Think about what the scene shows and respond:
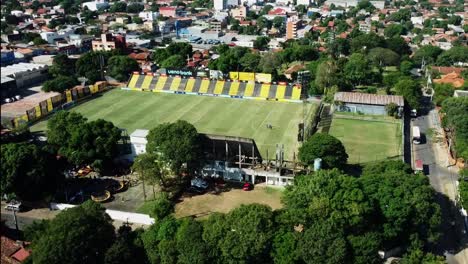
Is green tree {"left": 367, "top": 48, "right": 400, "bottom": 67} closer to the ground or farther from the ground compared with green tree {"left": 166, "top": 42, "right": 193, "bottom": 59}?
closer to the ground

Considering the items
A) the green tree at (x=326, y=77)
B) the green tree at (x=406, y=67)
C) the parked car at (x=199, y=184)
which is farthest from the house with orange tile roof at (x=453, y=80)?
the parked car at (x=199, y=184)

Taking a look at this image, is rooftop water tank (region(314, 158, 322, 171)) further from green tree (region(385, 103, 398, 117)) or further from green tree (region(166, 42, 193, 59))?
green tree (region(166, 42, 193, 59))

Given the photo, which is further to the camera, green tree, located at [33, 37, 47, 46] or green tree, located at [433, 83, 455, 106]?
green tree, located at [33, 37, 47, 46]

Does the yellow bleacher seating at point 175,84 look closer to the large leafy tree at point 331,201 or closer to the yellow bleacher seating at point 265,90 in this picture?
the yellow bleacher seating at point 265,90

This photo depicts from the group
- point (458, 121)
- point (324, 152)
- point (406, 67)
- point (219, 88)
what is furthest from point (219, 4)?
point (324, 152)

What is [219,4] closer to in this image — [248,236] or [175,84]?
[175,84]

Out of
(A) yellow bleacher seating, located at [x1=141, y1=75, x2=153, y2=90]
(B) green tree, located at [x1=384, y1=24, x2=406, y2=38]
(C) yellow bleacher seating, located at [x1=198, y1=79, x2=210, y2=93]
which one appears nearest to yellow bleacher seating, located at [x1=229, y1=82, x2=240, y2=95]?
(C) yellow bleacher seating, located at [x1=198, y1=79, x2=210, y2=93]

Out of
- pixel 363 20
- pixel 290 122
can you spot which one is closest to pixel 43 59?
pixel 290 122

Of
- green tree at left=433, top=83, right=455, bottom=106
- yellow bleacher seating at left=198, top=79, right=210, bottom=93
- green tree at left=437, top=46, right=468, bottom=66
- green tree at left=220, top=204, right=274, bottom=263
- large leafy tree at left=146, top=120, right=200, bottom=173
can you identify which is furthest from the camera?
green tree at left=437, top=46, right=468, bottom=66
